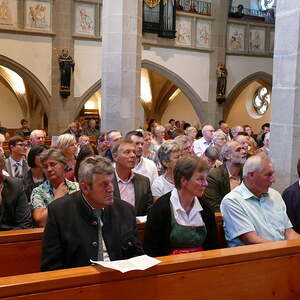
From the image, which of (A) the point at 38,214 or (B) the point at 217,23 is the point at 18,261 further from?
(B) the point at 217,23

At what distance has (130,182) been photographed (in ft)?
14.0

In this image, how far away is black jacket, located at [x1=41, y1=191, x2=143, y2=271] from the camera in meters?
2.65

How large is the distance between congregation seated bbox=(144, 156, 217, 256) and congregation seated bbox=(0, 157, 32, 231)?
102 centimetres

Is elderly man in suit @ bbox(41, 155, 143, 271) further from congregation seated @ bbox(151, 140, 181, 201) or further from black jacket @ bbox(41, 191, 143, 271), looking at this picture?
congregation seated @ bbox(151, 140, 181, 201)

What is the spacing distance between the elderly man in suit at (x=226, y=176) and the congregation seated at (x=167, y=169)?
0.36 metres

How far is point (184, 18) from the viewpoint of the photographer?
15898 mm

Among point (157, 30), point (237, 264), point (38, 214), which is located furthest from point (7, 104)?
point (237, 264)

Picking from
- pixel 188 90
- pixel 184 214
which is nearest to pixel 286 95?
pixel 184 214

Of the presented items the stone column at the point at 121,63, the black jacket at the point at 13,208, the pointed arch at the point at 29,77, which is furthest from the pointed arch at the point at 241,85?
the black jacket at the point at 13,208

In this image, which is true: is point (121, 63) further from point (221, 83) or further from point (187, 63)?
point (221, 83)

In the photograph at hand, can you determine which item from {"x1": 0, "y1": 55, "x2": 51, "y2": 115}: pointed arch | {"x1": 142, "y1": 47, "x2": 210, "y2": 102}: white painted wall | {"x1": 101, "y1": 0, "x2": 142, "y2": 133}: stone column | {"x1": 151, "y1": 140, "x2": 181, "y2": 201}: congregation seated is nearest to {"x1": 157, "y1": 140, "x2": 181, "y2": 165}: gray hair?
{"x1": 151, "y1": 140, "x2": 181, "y2": 201}: congregation seated

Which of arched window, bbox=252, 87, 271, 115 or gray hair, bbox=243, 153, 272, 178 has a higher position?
arched window, bbox=252, 87, 271, 115

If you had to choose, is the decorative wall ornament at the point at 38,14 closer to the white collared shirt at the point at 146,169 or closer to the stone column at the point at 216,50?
the stone column at the point at 216,50

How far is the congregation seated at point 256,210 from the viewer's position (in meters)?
3.40
